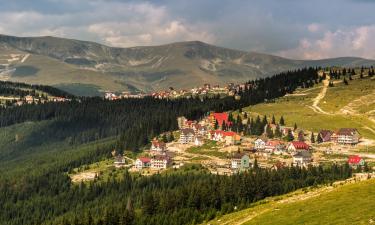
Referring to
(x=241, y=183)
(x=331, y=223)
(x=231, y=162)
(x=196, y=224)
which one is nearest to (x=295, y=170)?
(x=241, y=183)

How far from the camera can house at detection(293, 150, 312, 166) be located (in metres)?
184

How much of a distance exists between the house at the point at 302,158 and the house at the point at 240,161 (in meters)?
18.1

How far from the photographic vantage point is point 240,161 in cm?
19062

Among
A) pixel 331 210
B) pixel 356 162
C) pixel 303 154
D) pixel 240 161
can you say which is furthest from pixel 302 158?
pixel 331 210

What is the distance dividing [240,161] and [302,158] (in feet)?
Answer: 77.0

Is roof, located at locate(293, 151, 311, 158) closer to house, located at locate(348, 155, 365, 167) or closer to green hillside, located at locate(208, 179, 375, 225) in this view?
house, located at locate(348, 155, 365, 167)

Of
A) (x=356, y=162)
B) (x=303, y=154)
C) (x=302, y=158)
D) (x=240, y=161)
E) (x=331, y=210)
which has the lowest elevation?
(x=240, y=161)

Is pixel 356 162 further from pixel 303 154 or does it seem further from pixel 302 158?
pixel 303 154

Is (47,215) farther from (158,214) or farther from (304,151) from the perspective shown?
A: (304,151)

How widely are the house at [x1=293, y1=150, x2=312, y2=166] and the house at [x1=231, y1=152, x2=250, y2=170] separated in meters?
18.1

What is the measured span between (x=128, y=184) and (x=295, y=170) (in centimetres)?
6588

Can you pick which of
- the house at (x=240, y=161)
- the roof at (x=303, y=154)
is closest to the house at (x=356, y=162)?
the roof at (x=303, y=154)

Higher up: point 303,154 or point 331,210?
point 331,210

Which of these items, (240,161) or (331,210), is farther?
(240,161)
